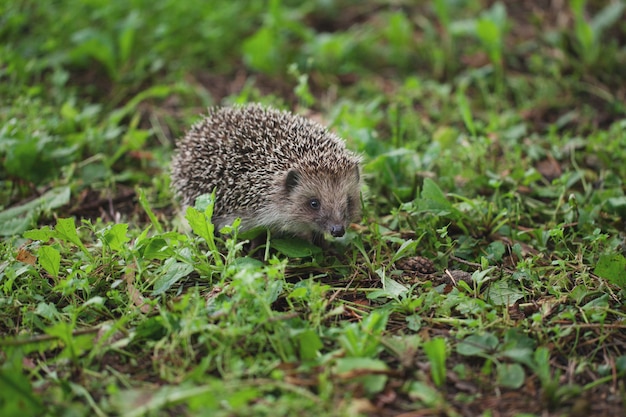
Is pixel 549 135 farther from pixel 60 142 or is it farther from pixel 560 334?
pixel 60 142

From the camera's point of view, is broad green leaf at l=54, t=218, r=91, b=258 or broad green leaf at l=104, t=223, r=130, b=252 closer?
broad green leaf at l=104, t=223, r=130, b=252

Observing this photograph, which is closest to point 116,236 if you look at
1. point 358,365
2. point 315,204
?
point 315,204

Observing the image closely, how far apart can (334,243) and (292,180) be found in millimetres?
635

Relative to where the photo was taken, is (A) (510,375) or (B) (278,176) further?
(B) (278,176)

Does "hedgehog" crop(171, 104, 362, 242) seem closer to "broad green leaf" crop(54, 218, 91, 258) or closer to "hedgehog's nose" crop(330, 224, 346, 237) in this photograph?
"hedgehog's nose" crop(330, 224, 346, 237)

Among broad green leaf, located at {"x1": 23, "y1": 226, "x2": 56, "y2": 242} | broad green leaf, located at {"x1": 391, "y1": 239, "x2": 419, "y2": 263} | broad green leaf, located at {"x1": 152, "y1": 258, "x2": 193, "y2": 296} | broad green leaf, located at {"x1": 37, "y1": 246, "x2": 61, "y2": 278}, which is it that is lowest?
broad green leaf, located at {"x1": 391, "y1": 239, "x2": 419, "y2": 263}

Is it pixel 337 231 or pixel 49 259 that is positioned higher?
pixel 49 259

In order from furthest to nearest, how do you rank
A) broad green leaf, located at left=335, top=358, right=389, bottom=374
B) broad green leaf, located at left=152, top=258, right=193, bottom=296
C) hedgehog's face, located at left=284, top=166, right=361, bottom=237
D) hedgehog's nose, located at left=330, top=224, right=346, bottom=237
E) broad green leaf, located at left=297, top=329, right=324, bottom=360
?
hedgehog's face, located at left=284, top=166, right=361, bottom=237 < hedgehog's nose, located at left=330, top=224, right=346, bottom=237 < broad green leaf, located at left=152, top=258, right=193, bottom=296 < broad green leaf, located at left=297, top=329, right=324, bottom=360 < broad green leaf, located at left=335, top=358, right=389, bottom=374

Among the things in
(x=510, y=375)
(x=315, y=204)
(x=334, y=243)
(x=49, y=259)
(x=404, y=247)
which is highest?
(x=49, y=259)

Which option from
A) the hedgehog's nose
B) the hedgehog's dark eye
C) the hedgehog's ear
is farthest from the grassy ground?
the hedgehog's ear

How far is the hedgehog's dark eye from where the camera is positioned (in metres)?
5.25

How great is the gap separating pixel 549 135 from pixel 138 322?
4759mm

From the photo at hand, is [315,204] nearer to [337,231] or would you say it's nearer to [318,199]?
[318,199]

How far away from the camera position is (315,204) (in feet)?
17.3
